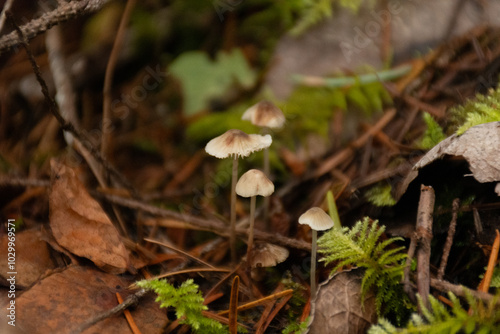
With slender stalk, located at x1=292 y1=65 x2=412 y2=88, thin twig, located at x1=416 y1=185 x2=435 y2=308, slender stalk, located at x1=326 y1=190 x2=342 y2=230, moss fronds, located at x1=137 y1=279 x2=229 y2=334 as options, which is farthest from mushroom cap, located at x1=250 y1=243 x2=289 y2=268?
slender stalk, located at x1=292 y1=65 x2=412 y2=88

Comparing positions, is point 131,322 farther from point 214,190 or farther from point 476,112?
point 476,112

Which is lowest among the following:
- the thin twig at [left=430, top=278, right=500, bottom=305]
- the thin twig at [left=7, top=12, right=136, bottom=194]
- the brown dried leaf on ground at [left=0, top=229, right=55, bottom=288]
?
the thin twig at [left=430, top=278, right=500, bottom=305]

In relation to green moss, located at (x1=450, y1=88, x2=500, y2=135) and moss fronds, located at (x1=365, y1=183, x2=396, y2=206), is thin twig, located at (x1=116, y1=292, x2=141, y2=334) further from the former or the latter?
green moss, located at (x1=450, y1=88, x2=500, y2=135)

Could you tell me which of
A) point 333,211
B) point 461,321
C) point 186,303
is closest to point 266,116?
point 333,211

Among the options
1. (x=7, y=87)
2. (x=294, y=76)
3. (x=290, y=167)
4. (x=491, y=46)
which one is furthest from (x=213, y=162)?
(x=491, y=46)

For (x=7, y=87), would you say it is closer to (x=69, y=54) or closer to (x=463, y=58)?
(x=69, y=54)

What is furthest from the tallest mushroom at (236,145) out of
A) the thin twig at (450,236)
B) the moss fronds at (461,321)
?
the moss fronds at (461,321)
